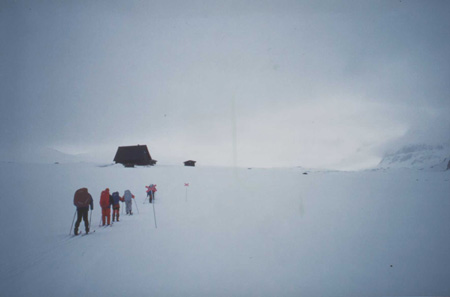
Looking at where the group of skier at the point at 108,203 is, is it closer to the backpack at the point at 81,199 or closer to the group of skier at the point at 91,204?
the group of skier at the point at 91,204

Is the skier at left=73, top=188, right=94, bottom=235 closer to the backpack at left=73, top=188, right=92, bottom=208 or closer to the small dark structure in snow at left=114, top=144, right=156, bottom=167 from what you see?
the backpack at left=73, top=188, right=92, bottom=208

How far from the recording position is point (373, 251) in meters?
6.74

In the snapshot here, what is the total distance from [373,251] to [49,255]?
11.8 metres

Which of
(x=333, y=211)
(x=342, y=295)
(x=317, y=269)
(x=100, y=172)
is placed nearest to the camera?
(x=342, y=295)

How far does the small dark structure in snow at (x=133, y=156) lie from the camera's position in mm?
42075

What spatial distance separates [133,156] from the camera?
139 feet

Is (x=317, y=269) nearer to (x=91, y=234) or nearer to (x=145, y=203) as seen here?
(x=91, y=234)

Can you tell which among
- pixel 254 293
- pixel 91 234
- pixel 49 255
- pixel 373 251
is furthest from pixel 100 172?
pixel 373 251

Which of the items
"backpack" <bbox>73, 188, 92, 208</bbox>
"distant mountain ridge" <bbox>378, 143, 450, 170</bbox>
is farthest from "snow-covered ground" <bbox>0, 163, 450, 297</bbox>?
"distant mountain ridge" <bbox>378, 143, 450, 170</bbox>

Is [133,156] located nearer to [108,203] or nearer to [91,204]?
[108,203]

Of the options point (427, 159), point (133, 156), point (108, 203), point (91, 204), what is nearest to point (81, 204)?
point (91, 204)

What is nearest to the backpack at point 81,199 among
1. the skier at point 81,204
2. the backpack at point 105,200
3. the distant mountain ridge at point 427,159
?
the skier at point 81,204

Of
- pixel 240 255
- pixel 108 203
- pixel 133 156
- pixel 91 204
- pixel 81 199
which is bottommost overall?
pixel 240 255

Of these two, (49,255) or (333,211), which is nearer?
(49,255)
